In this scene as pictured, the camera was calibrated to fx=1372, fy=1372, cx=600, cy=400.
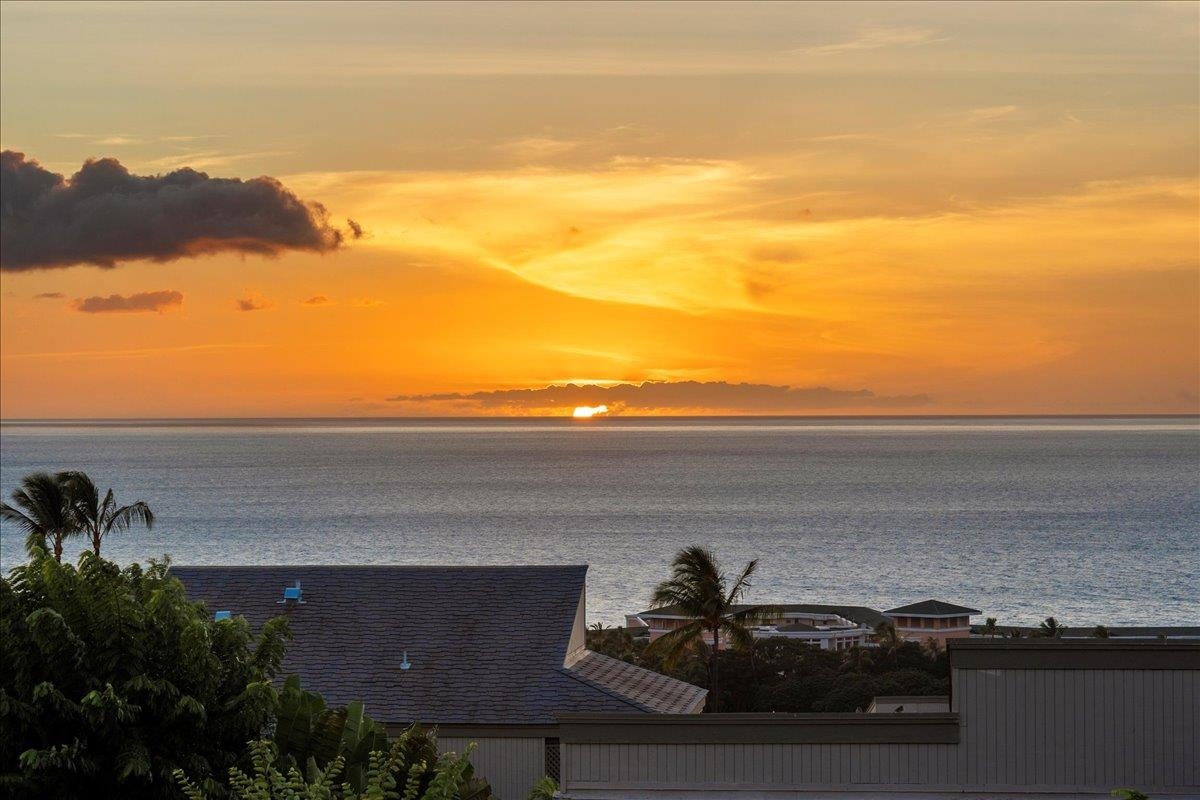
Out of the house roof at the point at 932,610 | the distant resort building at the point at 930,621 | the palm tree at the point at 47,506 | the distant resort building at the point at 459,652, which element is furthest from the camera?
the house roof at the point at 932,610

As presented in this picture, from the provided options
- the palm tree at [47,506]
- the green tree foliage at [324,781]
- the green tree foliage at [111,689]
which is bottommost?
the green tree foliage at [324,781]

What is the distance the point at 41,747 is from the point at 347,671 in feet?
45.1

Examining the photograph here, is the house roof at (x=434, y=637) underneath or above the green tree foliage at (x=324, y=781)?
above

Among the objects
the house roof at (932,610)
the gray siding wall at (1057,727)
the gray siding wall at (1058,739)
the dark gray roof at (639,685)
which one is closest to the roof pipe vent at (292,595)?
the dark gray roof at (639,685)

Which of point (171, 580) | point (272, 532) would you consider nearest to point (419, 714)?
point (171, 580)

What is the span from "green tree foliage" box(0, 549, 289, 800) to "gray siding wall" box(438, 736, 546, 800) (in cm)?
1056

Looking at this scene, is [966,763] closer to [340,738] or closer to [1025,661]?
[1025,661]

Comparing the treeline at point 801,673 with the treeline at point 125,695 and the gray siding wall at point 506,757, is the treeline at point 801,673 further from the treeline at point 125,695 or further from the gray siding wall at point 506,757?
the treeline at point 125,695

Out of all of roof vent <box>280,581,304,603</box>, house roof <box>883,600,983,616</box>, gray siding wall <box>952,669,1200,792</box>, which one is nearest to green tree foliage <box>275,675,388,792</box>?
gray siding wall <box>952,669,1200,792</box>

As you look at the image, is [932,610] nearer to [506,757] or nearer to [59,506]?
[59,506]

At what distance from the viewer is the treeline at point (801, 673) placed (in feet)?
175

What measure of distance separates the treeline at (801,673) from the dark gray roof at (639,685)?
16.4m

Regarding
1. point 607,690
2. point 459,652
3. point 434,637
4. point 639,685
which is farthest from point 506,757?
point 639,685

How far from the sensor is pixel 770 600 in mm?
122938
